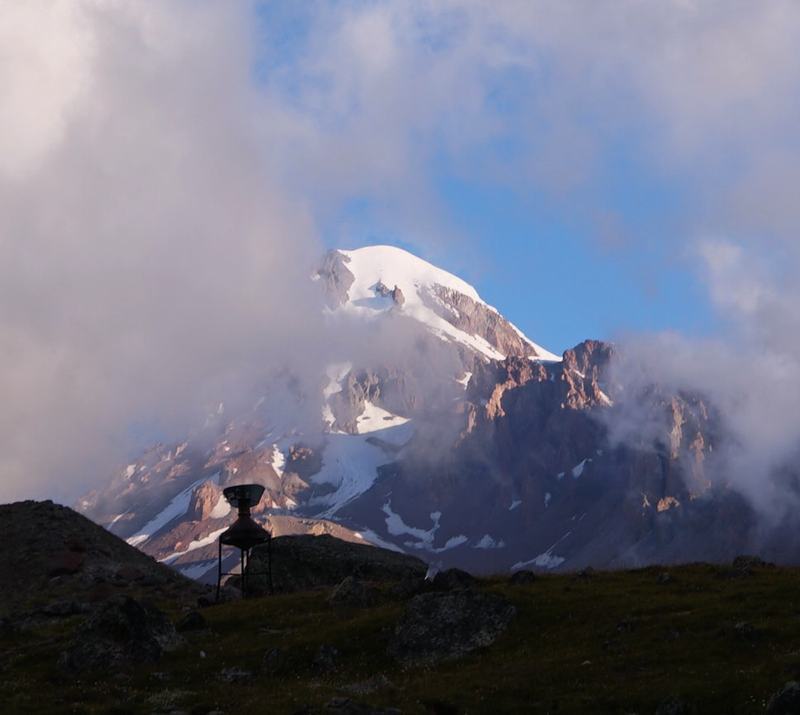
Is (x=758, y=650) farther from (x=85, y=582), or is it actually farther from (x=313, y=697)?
(x=85, y=582)

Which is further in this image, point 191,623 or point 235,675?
point 191,623

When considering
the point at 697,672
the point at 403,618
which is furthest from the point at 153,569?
the point at 697,672

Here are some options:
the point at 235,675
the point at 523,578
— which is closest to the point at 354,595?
the point at 523,578

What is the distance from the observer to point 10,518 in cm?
9000

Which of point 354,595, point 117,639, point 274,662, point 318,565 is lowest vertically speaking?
point 274,662

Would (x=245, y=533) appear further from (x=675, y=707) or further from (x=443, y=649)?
(x=675, y=707)

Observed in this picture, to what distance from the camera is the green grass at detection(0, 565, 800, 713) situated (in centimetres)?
3950

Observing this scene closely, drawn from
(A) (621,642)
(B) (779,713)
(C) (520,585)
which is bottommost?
(B) (779,713)

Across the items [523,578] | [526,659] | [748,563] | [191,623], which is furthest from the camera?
[748,563]

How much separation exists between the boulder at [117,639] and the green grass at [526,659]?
96 cm

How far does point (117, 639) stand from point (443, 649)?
47.7ft

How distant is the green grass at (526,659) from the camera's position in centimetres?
3950

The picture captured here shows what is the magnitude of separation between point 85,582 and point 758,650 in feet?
173

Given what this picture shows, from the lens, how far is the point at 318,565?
254 feet
